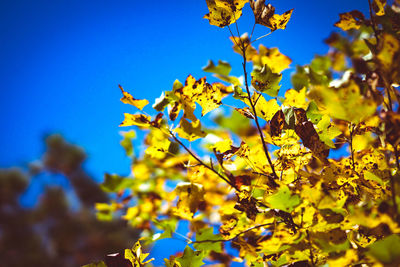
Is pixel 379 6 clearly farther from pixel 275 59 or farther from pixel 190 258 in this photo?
pixel 190 258

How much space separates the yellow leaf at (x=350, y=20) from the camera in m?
0.38

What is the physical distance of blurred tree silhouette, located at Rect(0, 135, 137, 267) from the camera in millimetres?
5773

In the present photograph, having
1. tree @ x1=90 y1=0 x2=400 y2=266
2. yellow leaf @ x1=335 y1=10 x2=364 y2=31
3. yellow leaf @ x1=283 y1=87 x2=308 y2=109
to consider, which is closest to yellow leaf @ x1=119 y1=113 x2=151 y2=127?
tree @ x1=90 y1=0 x2=400 y2=266

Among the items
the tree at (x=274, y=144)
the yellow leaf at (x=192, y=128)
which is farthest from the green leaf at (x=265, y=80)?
the yellow leaf at (x=192, y=128)

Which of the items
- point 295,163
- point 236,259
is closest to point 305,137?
point 295,163

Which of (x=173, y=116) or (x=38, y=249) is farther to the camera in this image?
(x=38, y=249)

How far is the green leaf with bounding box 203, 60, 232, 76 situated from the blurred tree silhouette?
5.64 metres

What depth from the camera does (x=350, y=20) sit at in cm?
39

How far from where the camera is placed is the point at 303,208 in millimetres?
335

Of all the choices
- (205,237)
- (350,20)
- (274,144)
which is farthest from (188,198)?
(350,20)

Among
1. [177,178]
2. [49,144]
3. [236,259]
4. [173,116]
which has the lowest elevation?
[236,259]

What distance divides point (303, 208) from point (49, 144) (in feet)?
28.4

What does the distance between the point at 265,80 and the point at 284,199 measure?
190 millimetres

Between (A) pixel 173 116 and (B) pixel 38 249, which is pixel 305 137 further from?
(B) pixel 38 249
